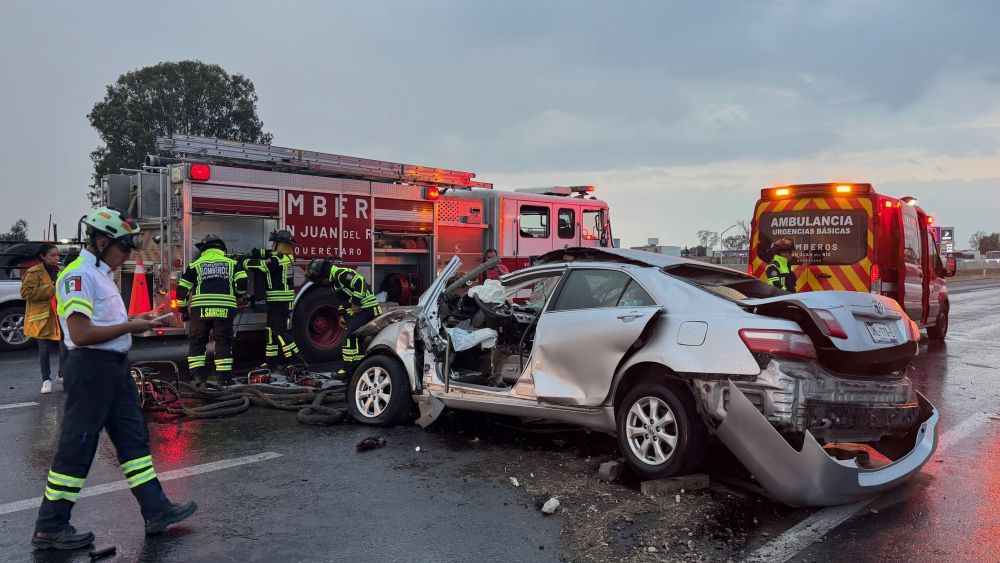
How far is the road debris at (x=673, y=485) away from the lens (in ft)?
15.1

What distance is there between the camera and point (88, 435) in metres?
3.88

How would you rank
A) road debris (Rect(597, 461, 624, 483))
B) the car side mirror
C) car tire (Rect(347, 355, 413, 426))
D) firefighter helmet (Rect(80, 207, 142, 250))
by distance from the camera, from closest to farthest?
firefighter helmet (Rect(80, 207, 142, 250)), road debris (Rect(597, 461, 624, 483)), car tire (Rect(347, 355, 413, 426)), the car side mirror

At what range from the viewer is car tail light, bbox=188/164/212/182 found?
922 centimetres

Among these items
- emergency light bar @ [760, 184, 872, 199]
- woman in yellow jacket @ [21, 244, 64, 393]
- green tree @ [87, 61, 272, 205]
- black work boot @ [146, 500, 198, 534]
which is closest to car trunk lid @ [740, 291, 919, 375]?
black work boot @ [146, 500, 198, 534]

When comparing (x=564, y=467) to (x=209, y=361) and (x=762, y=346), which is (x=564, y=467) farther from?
(x=209, y=361)

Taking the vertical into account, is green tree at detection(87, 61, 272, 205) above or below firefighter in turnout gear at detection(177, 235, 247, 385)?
above

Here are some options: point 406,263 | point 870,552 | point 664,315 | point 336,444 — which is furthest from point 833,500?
point 406,263

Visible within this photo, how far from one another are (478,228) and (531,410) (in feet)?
24.6

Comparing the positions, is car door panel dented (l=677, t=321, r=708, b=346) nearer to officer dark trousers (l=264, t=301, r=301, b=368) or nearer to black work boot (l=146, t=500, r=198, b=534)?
black work boot (l=146, t=500, r=198, b=534)

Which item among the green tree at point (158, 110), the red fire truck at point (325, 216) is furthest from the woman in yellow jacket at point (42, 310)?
the green tree at point (158, 110)

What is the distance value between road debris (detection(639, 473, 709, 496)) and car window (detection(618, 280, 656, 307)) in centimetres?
113

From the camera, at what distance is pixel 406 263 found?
11938 mm

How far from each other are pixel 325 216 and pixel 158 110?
109ft

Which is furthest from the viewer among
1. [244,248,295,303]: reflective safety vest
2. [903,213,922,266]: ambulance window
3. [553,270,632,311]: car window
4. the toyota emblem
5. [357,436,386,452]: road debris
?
[903,213,922,266]: ambulance window
